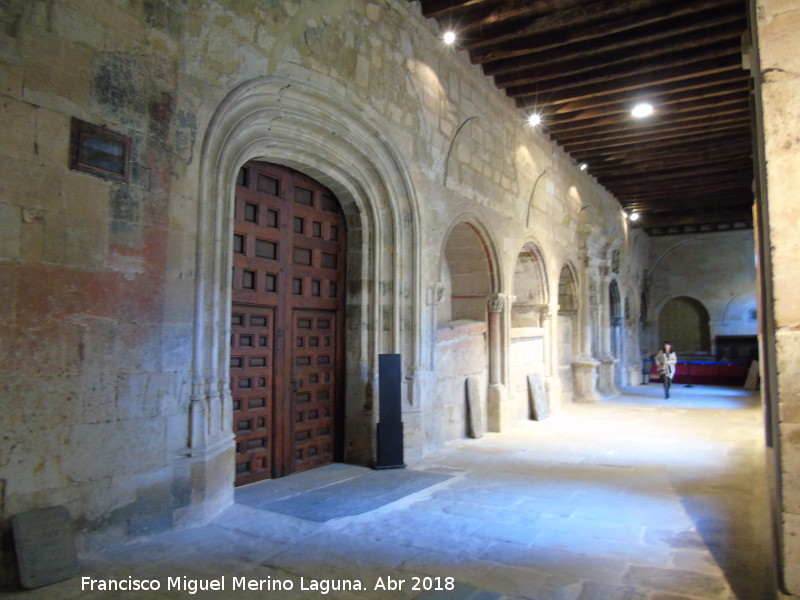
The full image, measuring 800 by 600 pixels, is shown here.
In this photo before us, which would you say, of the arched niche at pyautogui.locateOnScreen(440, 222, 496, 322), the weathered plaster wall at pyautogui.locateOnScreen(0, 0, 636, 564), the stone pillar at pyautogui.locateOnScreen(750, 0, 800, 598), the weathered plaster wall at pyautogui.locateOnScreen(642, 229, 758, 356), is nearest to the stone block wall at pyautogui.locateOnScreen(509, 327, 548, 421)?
the arched niche at pyautogui.locateOnScreen(440, 222, 496, 322)

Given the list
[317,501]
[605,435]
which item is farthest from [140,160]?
[605,435]

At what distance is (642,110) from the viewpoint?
7797mm

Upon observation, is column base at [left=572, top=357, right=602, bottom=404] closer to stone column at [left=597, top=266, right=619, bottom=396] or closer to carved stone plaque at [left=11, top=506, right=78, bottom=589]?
stone column at [left=597, top=266, right=619, bottom=396]

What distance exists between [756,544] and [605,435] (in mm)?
Result: 3706

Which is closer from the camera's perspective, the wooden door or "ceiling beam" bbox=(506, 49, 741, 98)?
the wooden door

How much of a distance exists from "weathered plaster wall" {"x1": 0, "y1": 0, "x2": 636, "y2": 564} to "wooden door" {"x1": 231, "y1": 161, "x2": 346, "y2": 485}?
0.18 meters

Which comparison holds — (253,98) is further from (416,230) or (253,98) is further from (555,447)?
(555,447)

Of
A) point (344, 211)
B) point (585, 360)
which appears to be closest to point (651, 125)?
point (585, 360)

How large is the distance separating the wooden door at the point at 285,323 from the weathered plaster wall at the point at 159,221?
0.18m

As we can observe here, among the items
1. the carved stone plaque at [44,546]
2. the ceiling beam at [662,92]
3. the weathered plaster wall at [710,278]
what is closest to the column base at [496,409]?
the ceiling beam at [662,92]

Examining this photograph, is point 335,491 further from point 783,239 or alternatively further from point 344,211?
point 783,239

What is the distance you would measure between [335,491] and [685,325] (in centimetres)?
1644

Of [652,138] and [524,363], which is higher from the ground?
[652,138]

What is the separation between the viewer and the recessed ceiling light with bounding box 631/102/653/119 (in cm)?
766
